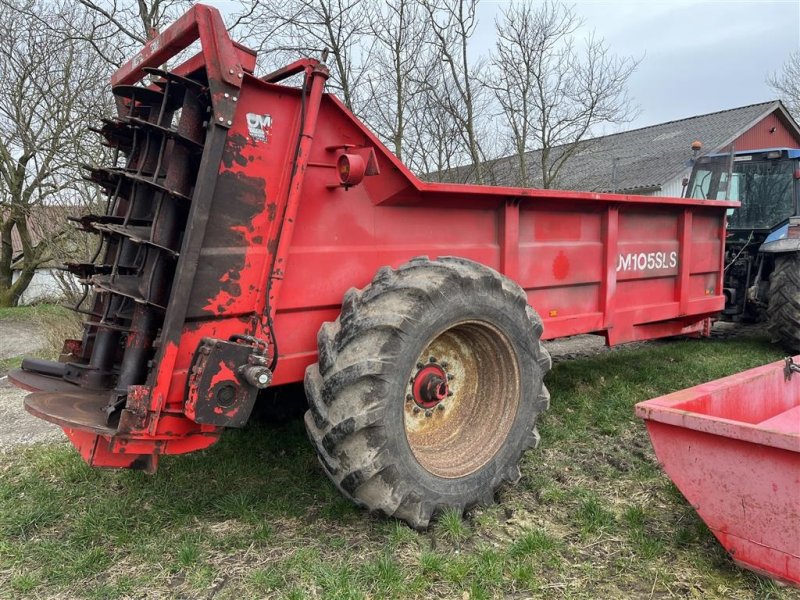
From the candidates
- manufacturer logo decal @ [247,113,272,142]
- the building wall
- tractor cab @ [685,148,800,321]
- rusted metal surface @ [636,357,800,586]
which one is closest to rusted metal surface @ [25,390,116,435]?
manufacturer logo decal @ [247,113,272,142]

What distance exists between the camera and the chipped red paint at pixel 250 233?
2.46m

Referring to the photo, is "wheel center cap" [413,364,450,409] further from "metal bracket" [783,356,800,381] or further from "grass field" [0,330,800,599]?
"metal bracket" [783,356,800,381]

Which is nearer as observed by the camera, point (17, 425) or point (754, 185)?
point (17, 425)

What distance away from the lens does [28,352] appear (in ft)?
29.0

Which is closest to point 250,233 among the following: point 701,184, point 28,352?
point 701,184

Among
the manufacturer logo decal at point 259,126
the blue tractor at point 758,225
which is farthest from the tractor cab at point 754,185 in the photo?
the manufacturer logo decal at point 259,126

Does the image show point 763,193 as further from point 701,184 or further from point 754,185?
point 701,184

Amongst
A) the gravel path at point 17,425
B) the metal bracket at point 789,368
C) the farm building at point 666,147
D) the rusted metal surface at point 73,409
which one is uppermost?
the farm building at point 666,147

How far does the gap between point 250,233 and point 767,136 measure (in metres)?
27.6

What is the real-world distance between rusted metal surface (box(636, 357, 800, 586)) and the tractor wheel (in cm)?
470

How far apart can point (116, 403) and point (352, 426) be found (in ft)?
3.39

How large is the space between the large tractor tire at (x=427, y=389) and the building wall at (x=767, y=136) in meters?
23.6

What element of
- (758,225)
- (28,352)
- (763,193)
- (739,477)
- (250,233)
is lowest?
(28,352)

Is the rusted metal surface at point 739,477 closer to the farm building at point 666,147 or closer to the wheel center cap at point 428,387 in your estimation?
the wheel center cap at point 428,387
